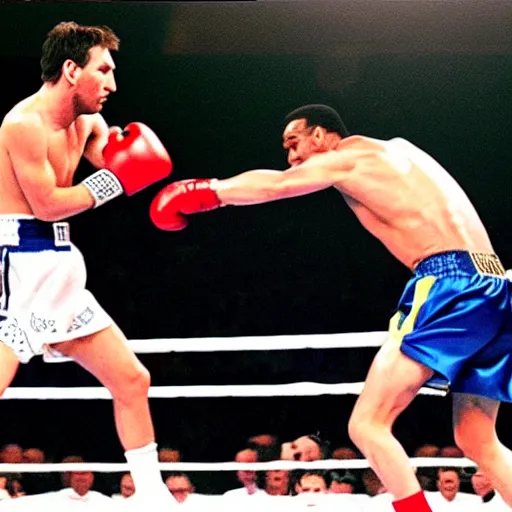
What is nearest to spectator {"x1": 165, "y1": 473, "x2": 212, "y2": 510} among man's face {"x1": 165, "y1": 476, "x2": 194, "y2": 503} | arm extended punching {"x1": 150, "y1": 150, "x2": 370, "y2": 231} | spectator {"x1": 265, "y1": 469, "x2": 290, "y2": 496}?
man's face {"x1": 165, "y1": 476, "x2": 194, "y2": 503}

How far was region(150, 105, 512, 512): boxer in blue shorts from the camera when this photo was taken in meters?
1.82

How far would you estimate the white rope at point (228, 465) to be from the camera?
2189 millimetres

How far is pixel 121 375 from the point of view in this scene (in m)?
2.11

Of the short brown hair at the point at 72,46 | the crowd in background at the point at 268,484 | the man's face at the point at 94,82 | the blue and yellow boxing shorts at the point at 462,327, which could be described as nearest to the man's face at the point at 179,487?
the crowd in background at the point at 268,484

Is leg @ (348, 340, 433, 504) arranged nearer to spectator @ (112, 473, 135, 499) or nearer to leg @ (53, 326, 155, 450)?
leg @ (53, 326, 155, 450)

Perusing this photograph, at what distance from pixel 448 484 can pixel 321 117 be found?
1.06 meters

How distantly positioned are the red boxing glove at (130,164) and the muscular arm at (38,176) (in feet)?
0.15

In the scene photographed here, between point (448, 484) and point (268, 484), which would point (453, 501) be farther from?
point (268, 484)

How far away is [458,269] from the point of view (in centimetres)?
190

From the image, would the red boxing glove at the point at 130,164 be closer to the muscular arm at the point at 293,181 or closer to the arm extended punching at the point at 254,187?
the arm extended punching at the point at 254,187

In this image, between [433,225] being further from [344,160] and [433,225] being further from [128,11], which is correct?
[128,11]

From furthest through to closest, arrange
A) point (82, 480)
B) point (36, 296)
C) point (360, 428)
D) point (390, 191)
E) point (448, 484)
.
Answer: point (82, 480)
point (448, 484)
point (36, 296)
point (390, 191)
point (360, 428)

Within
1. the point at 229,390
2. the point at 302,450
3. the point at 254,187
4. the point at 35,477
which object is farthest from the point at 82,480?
the point at 254,187

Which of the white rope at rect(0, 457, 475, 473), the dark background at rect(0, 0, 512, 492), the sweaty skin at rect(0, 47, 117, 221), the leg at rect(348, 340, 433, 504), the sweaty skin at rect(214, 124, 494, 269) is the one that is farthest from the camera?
the dark background at rect(0, 0, 512, 492)
